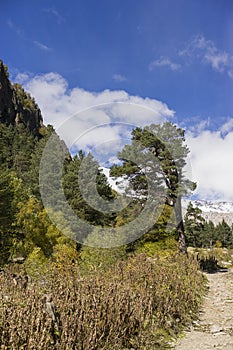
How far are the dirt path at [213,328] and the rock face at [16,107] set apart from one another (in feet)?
198

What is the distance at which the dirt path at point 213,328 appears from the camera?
16.9 ft

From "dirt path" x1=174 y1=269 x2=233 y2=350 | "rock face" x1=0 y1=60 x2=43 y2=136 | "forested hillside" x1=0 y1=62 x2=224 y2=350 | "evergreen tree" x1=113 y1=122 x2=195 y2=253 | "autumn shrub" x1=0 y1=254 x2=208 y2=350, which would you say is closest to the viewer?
"autumn shrub" x1=0 y1=254 x2=208 y2=350

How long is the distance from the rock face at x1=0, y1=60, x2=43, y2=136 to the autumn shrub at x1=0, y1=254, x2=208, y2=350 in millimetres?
61491

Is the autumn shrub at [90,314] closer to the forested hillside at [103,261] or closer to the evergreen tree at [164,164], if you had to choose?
the forested hillside at [103,261]

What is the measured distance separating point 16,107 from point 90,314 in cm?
7480

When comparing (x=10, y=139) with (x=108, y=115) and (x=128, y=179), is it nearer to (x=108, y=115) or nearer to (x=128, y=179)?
(x=128, y=179)

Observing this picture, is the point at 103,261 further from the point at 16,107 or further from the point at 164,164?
the point at 16,107

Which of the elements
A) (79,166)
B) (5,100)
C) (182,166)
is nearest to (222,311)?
(182,166)

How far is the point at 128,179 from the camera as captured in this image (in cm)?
1845

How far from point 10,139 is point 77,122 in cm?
4401

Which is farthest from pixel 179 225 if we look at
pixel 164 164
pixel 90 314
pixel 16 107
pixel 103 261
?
pixel 16 107

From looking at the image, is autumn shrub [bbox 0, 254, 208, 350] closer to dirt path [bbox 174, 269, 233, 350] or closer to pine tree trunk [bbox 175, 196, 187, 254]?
dirt path [bbox 174, 269, 233, 350]

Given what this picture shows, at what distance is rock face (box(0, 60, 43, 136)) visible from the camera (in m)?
67.4

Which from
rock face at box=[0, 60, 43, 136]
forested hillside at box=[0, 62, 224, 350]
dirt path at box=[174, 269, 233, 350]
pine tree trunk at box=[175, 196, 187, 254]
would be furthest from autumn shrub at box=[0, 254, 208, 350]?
rock face at box=[0, 60, 43, 136]
